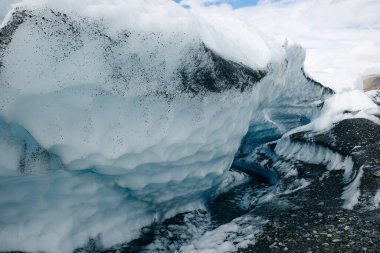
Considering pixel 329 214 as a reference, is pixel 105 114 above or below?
above

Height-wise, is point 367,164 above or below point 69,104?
below

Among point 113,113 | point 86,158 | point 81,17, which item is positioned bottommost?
point 86,158

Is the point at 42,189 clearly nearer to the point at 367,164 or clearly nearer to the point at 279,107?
the point at 367,164

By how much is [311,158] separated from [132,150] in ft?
19.3

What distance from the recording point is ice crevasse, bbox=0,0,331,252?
208 inches

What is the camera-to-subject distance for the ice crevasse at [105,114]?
17.4ft

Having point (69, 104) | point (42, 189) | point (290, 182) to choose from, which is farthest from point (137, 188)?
point (290, 182)

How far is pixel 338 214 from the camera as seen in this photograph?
6.28 m

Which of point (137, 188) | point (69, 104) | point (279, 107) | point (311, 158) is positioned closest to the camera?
point (69, 104)

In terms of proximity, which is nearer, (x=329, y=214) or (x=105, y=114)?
(x=105, y=114)

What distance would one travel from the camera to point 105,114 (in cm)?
598

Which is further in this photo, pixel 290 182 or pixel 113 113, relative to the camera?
pixel 290 182

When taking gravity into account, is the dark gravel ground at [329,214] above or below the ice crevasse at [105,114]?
below

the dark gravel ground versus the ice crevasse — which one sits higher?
the ice crevasse
